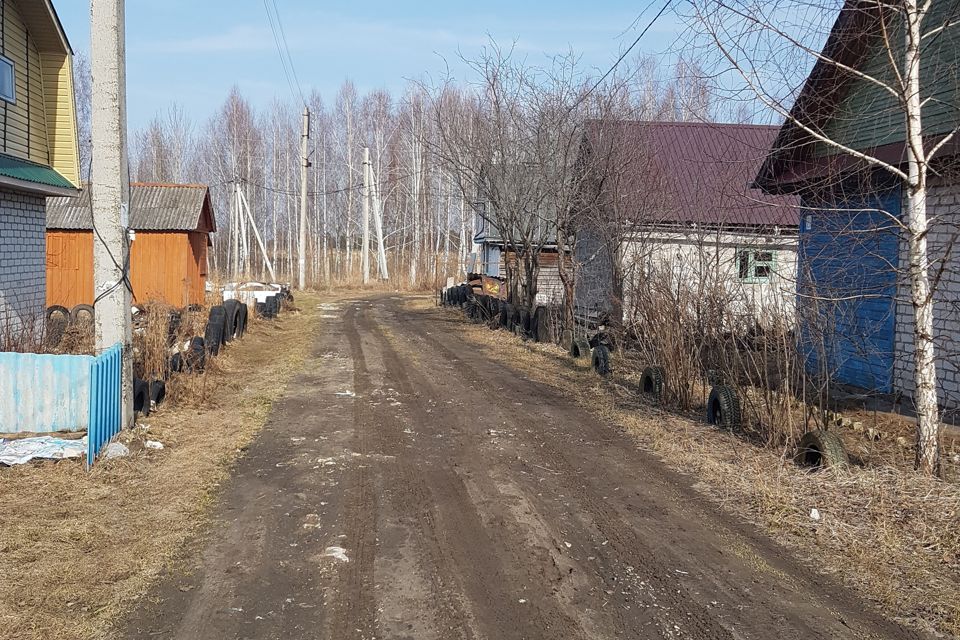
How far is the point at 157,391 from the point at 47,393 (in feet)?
6.47

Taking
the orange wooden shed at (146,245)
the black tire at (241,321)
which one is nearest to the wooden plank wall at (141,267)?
the orange wooden shed at (146,245)

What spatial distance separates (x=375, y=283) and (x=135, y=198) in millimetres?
24126

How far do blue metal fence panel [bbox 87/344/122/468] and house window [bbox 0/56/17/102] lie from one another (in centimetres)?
695

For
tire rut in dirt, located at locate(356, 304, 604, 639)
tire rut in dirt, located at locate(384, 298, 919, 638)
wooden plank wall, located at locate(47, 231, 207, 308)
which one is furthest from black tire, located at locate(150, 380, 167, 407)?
wooden plank wall, located at locate(47, 231, 207, 308)

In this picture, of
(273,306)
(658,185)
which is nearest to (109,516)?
(658,185)

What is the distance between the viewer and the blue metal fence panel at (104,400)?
6.74 m

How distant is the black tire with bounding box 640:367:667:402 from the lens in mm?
10125

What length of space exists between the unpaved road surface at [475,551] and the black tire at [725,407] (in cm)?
A: 118

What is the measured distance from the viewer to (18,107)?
1282cm

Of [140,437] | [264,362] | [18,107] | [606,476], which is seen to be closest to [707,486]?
[606,476]

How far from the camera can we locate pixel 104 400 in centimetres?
708

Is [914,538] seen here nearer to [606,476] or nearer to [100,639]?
[606,476]

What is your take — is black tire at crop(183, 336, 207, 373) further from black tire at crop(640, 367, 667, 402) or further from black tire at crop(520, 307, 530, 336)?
black tire at crop(520, 307, 530, 336)

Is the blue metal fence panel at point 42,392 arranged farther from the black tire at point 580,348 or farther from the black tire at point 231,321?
the black tire at point 580,348
